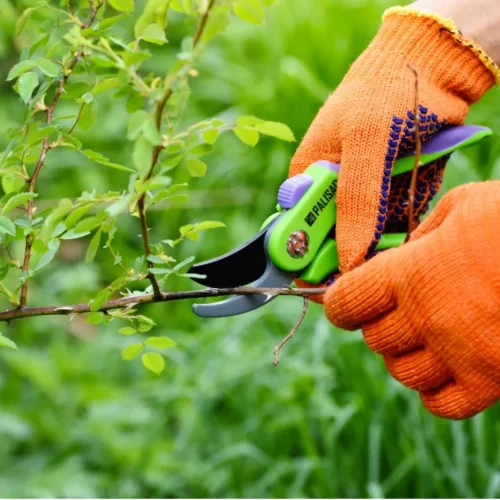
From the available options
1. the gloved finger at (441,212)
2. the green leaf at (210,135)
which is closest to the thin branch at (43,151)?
the green leaf at (210,135)

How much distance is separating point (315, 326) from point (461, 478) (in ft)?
2.16

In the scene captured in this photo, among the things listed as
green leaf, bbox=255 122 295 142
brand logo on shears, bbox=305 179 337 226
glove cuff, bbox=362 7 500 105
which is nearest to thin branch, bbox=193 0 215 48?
green leaf, bbox=255 122 295 142

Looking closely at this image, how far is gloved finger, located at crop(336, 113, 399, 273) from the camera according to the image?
4.89ft

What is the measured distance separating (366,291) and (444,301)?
0.42 ft

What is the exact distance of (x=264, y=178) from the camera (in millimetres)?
3246

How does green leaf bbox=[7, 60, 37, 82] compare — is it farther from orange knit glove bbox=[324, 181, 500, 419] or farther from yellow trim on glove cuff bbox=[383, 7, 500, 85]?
yellow trim on glove cuff bbox=[383, 7, 500, 85]

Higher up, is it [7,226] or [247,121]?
[247,121]

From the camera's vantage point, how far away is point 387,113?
152 cm

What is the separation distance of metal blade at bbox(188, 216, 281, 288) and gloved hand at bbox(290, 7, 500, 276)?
145 mm

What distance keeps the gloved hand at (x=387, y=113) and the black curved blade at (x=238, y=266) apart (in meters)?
0.15

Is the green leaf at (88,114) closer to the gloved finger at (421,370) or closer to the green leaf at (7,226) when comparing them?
the green leaf at (7,226)

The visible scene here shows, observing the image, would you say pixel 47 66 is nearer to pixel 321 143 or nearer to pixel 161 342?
pixel 161 342

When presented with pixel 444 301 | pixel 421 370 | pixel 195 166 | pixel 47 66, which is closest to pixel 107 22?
pixel 47 66

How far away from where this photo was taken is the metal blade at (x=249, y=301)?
1389 millimetres
